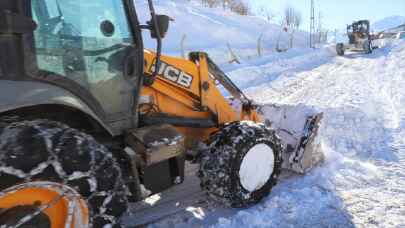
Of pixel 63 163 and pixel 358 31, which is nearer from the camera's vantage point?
pixel 63 163

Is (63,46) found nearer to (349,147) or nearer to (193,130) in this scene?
(193,130)

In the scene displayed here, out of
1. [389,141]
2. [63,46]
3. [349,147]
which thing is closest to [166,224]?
[63,46]

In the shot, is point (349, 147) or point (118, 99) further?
point (349, 147)

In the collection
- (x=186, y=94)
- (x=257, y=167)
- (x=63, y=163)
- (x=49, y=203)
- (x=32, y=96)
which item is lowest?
(x=257, y=167)

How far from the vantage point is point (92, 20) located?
274 cm

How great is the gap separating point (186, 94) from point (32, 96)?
1852mm

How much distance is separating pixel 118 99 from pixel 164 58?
77cm

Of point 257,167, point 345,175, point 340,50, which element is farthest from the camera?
point 340,50

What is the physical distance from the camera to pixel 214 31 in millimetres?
27797

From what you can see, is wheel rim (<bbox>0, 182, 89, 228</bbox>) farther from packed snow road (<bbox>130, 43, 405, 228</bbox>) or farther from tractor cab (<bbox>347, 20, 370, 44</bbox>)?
tractor cab (<bbox>347, 20, 370, 44</bbox>)

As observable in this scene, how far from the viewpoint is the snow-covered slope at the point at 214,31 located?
23.5 m

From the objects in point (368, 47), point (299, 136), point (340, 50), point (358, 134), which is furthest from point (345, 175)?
point (368, 47)

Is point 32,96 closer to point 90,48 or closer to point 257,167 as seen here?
point 90,48

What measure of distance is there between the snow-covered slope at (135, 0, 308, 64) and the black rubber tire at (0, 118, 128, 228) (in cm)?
1789
